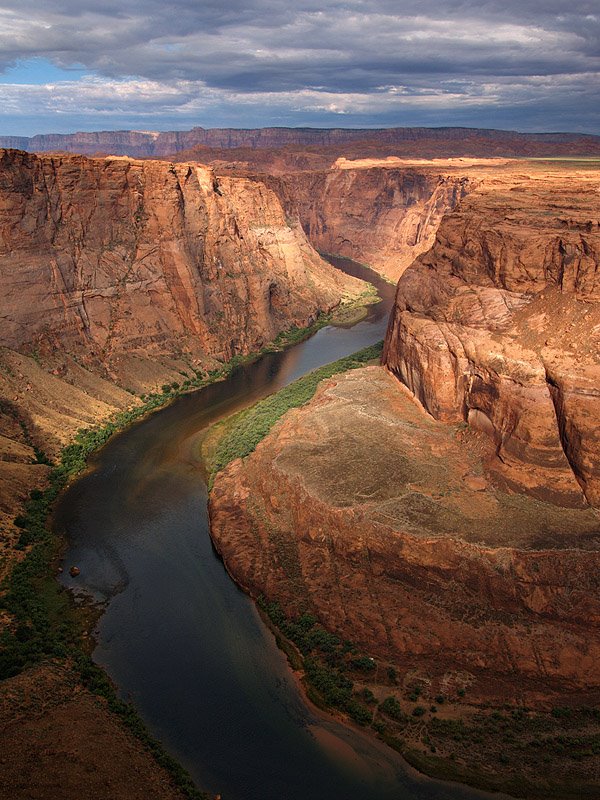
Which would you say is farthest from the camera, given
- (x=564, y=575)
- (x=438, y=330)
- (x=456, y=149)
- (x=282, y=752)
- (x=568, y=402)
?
(x=456, y=149)

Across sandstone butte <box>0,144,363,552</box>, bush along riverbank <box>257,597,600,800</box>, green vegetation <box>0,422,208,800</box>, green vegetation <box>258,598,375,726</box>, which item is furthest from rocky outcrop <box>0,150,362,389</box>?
bush along riverbank <box>257,597,600,800</box>

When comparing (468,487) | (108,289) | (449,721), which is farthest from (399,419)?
(108,289)

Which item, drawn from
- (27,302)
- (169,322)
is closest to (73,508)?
(27,302)

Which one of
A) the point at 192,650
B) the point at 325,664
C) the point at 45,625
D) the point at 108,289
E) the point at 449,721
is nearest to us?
the point at 449,721

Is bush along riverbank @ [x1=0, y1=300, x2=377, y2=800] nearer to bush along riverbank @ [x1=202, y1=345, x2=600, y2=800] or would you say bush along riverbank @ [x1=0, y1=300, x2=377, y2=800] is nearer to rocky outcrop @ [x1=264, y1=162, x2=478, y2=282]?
bush along riverbank @ [x1=202, y1=345, x2=600, y2=800]

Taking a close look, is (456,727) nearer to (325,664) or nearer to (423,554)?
(325,664)

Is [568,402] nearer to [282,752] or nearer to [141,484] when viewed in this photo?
[282,752]

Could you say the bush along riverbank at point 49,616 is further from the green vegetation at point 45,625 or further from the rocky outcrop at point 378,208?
the rocky outcrop at point 378,208

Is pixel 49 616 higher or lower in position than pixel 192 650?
higher
